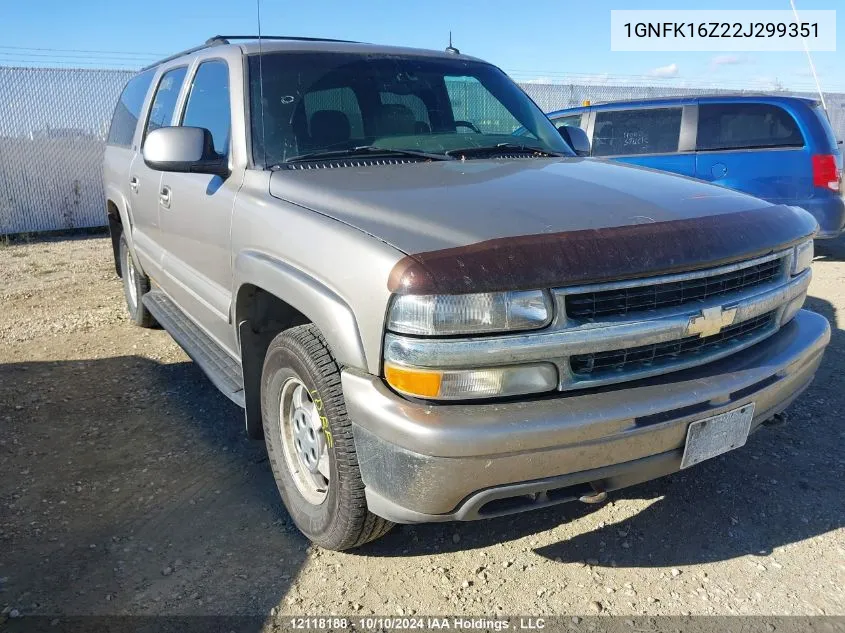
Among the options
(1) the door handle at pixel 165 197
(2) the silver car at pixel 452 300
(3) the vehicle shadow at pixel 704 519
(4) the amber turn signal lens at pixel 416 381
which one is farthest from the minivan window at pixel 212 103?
(3) the vehicle shadow at pixel 704 519

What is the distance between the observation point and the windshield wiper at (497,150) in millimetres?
3227

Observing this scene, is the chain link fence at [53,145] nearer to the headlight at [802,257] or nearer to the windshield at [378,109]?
the windshield at [378,109]

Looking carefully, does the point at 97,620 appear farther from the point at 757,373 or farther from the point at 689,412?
the point at 757,373

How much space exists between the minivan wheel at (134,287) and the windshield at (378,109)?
2598mm

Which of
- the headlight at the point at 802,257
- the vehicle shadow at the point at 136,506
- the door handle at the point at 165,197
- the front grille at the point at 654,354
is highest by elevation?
the door handle at the point at 165,197

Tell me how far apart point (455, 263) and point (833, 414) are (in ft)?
9.55

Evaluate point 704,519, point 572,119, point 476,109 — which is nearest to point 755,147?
point 572,119

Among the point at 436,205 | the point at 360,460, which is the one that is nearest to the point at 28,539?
the point at 360,460

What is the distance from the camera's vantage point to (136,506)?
3.05 metres

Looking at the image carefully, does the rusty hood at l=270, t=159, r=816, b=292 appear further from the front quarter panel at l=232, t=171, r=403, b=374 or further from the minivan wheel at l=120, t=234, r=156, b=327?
the minivan wheel at l=120, t=234, r=156, b=327

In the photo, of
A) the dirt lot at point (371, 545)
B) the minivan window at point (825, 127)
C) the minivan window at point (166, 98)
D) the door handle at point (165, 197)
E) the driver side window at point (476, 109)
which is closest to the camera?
the dirt lot at point (371, 545)

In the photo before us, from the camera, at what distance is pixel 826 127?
7.09 metres

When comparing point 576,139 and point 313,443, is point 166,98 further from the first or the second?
point 313,443

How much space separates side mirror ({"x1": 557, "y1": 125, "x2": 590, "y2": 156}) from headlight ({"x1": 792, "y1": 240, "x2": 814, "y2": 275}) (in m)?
1.32
